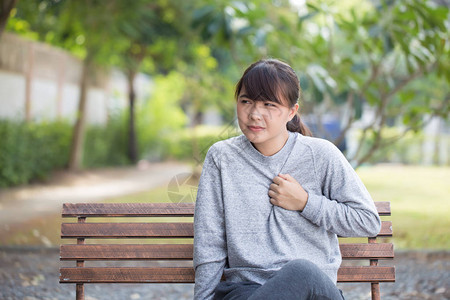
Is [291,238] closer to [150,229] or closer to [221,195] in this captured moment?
[221,195]

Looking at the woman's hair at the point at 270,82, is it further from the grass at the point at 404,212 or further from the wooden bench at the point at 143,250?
the grass at the point at 404,212

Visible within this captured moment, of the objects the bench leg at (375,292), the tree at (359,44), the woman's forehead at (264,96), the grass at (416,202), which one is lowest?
the grass at (416,202)

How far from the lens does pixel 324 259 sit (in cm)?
227

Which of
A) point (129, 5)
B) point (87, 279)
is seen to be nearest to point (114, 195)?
point (129, 5)

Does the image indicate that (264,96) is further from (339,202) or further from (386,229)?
(386,229)

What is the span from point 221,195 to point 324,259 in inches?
20.0

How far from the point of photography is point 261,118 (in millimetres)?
2211

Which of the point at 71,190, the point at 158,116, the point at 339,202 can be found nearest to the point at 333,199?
the point at 339,202

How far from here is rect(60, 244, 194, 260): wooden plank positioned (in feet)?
8.67

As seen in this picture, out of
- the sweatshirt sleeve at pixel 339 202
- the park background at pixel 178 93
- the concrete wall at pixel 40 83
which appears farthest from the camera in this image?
the concrete wall at pixel 40 83

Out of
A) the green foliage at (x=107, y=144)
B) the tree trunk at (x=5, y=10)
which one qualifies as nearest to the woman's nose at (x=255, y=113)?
the tree trunk at (x=5, y=10)

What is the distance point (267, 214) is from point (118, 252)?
84 centimetres

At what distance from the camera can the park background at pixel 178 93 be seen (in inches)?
196

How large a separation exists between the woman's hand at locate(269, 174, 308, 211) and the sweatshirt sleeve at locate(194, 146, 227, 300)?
0.24 meters
